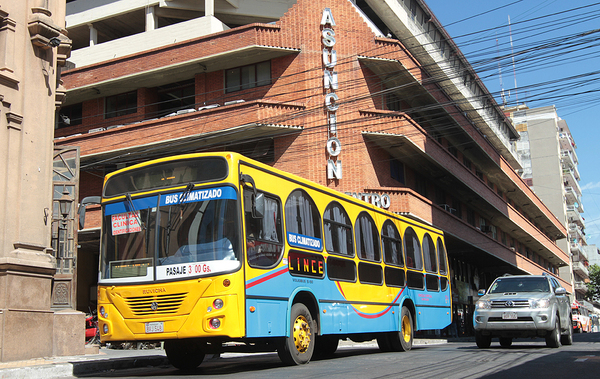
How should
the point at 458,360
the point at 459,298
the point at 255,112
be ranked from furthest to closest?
the point at 459,298, the point at 255,112, the point at 458,360

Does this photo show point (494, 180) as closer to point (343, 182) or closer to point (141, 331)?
point (343, 182)

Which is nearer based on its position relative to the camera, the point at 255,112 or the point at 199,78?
the point at 255,112

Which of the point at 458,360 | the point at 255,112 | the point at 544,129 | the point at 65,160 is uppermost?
the point at 544,129

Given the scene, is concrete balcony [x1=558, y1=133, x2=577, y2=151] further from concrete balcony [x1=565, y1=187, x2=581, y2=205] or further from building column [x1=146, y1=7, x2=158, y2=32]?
building column [x1=146, y1=7, x2=158, y2=32]

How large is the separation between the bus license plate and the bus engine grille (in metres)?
0.15

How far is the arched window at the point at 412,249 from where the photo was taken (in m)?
15.7

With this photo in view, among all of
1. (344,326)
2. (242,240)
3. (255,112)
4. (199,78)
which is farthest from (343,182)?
(242,240)

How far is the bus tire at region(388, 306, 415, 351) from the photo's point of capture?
14844 millimetres

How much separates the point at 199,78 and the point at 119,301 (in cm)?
2073

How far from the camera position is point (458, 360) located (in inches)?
437

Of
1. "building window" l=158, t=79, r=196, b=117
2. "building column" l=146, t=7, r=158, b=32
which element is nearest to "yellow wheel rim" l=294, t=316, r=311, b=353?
"building window" l=158, t=79, r=196, b=117

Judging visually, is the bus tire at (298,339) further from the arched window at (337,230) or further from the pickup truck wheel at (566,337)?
the pickup truck wheel at (566,337)

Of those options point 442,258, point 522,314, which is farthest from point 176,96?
point 522,314

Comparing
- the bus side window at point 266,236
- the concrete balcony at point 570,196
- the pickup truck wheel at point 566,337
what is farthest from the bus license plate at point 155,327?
the concrete balcony at point 570,196
